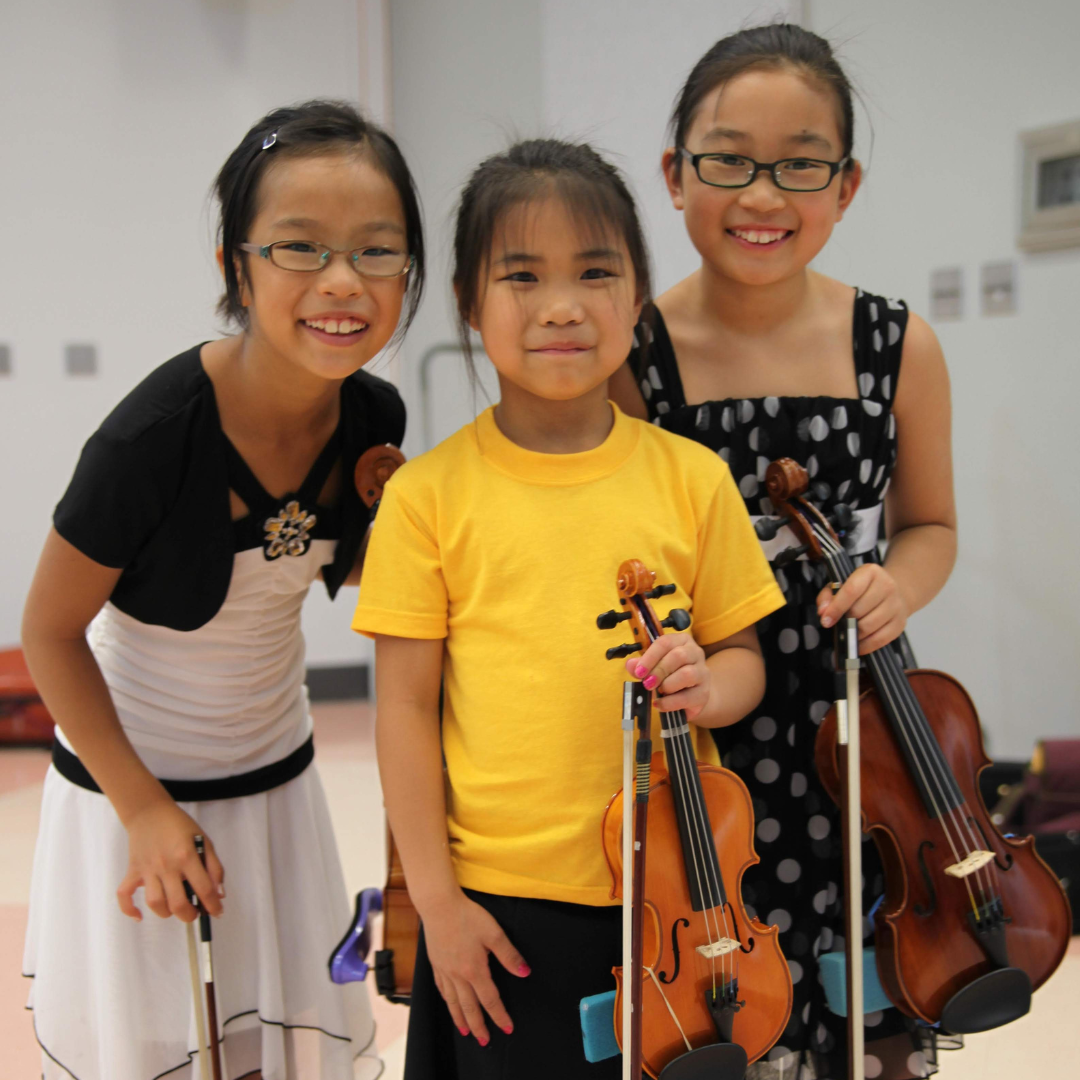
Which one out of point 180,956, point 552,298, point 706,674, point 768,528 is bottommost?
point 180,956

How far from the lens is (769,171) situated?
1.20m

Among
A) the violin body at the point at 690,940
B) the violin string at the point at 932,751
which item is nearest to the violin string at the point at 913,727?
the violin string at the point at 932,751

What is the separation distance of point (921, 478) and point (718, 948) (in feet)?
2.17

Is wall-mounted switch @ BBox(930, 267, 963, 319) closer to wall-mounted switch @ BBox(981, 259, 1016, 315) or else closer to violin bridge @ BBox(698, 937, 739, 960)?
wall-mounted switch @ BBox(981, 259, 1016, 315)

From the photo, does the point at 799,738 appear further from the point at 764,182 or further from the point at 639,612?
the point at 764,182

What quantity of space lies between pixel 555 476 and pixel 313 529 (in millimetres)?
373

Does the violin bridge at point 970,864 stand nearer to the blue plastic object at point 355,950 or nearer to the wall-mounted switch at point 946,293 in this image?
the blue plastic object at point 355,950

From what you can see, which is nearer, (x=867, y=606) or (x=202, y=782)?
(x=867, y=606)

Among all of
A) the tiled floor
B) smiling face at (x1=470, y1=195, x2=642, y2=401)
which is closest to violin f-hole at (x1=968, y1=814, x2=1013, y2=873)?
smiling face at (x1=470, y1=195, x2=642, y2=401)

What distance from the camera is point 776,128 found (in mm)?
1193

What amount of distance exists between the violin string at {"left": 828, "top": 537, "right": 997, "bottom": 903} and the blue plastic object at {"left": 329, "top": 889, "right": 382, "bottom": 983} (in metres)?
0.67

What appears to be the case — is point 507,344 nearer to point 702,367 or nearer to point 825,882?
point 702,367

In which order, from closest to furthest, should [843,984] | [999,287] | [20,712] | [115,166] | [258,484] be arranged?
[843,984]
[258,484]
[999,287]
[20,712]
[115,166]

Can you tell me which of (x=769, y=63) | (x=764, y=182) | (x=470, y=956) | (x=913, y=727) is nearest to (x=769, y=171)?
(x=764, y=182)
